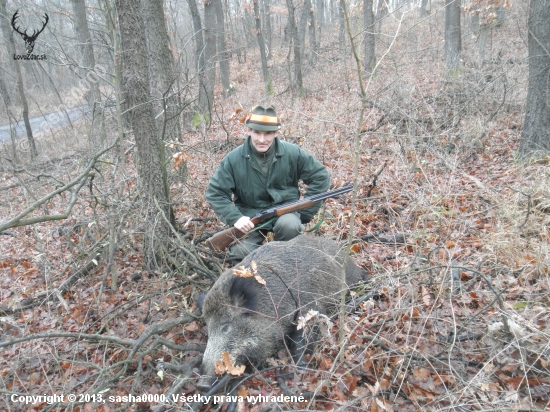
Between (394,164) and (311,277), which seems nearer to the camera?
(311,277)

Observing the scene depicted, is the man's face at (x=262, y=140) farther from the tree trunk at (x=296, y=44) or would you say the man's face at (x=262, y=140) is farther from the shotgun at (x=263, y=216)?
the tree trunk at (x=296, y=44)

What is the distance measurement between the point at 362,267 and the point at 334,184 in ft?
7.51

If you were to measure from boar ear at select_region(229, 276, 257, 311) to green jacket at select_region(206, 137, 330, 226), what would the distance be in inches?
48.5

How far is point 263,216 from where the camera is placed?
435cm

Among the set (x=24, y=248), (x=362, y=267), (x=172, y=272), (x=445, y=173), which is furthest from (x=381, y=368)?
(x=24, y=248)

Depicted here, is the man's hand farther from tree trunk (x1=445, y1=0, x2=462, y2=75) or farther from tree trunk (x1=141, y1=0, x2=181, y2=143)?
tree trunk (x1=445, y1=0, x2=462, y2=75)

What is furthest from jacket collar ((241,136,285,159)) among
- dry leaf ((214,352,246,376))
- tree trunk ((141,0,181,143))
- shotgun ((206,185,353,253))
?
tree trunk ((141,0,181,143))

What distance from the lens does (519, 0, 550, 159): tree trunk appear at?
5422 millimetres

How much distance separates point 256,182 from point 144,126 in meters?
1.50

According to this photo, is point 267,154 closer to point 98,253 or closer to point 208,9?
point 98,253

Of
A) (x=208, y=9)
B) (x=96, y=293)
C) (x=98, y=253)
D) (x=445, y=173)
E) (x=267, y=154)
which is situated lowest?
(x=96, y=293)

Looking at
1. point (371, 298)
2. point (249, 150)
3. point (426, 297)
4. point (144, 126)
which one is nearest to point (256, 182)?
point (249, 150)

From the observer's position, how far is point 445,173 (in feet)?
18.6

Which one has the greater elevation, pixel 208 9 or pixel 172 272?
pixel 208 9
